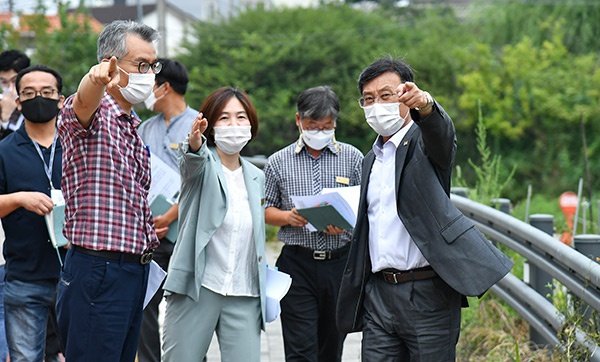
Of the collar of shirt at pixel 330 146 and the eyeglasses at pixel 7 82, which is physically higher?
the eyeglasses at pixel 7 82

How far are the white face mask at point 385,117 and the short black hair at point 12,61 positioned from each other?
3712 millimetres

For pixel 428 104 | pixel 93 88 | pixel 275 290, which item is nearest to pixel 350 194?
pixel 275 290

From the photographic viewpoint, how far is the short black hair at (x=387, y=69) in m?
5.22

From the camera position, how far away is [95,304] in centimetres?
463

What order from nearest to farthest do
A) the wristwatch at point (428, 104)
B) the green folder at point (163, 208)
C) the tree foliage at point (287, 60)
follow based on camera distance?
1. the wristwatch at point (428, 104)
2. the green folder at point (163, 208)
3. the tree foliage at point (287, 60)

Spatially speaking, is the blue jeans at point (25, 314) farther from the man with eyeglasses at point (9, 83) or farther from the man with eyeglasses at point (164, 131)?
the man with eyeglasses at point (9, 83)

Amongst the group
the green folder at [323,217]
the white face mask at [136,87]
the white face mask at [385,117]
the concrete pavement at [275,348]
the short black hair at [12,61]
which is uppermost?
the short black hair at [12,61]

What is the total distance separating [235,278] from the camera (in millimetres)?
5512

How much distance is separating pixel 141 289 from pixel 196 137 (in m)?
0.87

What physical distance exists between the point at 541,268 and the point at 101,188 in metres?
3.13

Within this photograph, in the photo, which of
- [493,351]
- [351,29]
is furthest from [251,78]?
[493,351]

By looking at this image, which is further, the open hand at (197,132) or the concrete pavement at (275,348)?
the concrete pavement at (275,348)

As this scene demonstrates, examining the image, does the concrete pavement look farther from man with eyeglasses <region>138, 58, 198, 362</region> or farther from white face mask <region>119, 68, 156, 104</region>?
white face mask <region>119, 68, 156, 104</region>

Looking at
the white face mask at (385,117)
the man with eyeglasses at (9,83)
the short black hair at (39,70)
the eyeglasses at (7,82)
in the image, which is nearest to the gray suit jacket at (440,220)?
the white face mask at (385,117)
